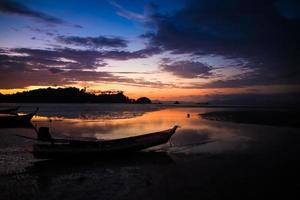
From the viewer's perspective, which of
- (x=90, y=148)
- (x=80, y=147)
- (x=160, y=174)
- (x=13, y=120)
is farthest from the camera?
(x=13, y=120)

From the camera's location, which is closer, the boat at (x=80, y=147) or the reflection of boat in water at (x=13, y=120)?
the boat at (x=80, y=147)

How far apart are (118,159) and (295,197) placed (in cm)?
958

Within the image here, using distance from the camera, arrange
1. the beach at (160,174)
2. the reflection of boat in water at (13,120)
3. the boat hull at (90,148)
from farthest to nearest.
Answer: the reflection of boat in water at (13,120)
the boat hull at (90,148)
the beach at (160,174)

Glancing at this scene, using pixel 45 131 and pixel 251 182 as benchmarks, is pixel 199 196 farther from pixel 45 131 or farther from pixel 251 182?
pixel 45 131

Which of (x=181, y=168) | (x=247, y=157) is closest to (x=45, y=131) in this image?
(x=181, y=168)

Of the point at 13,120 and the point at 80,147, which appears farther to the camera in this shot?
the point at 13,120

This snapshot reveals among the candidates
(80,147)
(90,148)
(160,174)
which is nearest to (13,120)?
(80,147)

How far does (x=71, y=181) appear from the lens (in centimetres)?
1123

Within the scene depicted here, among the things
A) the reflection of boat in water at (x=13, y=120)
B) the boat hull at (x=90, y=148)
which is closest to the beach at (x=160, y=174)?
the boat hull at (x=90, y=148)

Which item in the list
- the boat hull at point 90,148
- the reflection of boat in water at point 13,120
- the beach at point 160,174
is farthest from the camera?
the reflection of boat in water at point 13,120

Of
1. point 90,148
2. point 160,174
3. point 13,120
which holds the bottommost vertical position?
point 160,174

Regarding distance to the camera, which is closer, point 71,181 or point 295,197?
point 295,197

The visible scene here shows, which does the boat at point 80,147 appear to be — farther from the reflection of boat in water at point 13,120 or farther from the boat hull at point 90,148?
the reflection of boat in water at point 13,120

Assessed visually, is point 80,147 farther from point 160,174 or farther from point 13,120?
point 13,120
